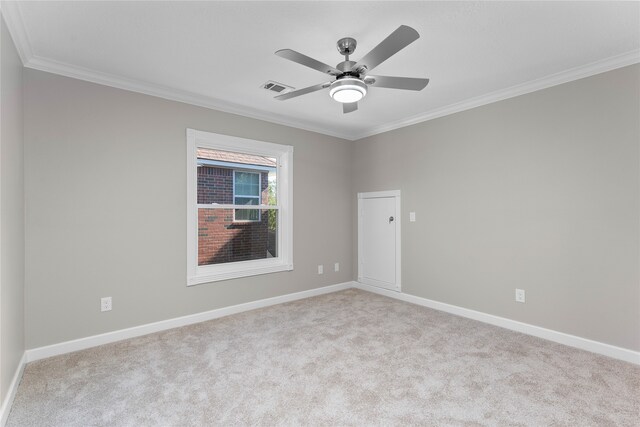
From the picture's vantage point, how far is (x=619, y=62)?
2.58 metres

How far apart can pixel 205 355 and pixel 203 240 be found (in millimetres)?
1395

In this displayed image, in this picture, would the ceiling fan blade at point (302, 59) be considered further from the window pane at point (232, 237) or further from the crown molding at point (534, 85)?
the window pane at point (232, 237)

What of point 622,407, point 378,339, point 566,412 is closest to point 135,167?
point 378,339

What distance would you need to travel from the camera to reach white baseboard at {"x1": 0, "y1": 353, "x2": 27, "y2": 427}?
5.87ft

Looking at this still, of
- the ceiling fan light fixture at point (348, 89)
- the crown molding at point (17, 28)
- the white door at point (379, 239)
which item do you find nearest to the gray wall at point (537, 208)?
the white door at point (379, 239)

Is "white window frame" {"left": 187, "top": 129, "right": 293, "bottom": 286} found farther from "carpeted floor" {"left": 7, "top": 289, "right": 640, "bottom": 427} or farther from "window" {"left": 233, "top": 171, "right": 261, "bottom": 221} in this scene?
"carpeted floor" {"left": 7, "top": 289, "right": 640, "bottom": 427}

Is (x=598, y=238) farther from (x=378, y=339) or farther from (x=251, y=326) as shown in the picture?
(x=251, y=326)

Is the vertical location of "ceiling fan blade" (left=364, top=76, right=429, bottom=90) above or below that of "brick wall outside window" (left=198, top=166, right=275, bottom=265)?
above

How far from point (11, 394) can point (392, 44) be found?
3.16 metres

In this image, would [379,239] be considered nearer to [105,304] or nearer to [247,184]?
[247,184]

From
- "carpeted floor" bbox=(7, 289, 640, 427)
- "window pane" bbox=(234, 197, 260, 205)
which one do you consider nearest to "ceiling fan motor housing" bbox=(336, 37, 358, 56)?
"window pane" bbox=(234, 197, 260, 205)

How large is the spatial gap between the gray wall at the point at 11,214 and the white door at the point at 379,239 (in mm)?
3862

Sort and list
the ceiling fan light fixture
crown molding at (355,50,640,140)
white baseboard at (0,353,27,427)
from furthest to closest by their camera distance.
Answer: crown molding at (355,50,640,140), the ceiling fan light fixture, white baseboard at (0,353,27,427)

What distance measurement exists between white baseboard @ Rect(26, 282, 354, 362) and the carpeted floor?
10 centimetres
